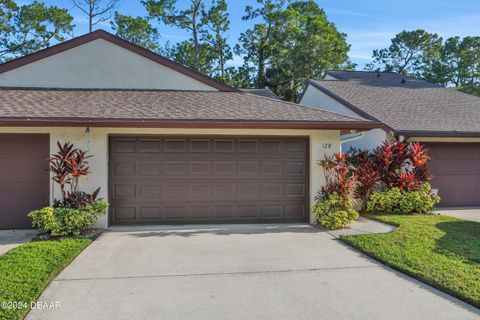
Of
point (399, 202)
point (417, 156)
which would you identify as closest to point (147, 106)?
point (399, 202)

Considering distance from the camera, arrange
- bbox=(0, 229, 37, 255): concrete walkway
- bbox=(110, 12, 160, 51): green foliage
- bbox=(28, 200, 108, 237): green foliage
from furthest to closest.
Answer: bbox=(110, 12, 160, 51): green foliage → bbox=(28, 200, 108, 237): green foliage → bbox=(0, 229, 37, 255): concrete walkway

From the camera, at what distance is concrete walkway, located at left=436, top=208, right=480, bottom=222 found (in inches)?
374

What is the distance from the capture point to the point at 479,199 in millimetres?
11594

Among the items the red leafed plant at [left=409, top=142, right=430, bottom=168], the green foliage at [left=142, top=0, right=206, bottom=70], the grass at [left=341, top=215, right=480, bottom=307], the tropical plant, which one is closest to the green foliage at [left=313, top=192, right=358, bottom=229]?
the tropical plant

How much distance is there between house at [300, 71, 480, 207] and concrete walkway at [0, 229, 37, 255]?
26.3ft

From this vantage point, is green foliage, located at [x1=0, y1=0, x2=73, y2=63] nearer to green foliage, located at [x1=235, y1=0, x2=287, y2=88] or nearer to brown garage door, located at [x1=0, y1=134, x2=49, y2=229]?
green foliage, located at [x1=235, y1=0, x2=287, y2=88]

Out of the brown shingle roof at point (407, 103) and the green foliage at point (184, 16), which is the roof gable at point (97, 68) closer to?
the brown shingle roof at point (407, 103)

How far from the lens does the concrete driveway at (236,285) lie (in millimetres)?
3893

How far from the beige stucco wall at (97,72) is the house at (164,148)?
40 mm

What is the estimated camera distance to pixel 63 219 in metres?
7.08

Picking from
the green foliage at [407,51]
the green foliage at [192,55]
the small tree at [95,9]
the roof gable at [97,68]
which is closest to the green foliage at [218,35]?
the green foliage at [192,55]

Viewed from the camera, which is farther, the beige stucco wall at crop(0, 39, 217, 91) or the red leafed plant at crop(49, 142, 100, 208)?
the beige stucco wall at crop(0, 39, 217, 91)

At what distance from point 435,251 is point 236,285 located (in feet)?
11.6

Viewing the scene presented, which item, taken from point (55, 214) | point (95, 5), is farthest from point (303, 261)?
point (95, 5)
